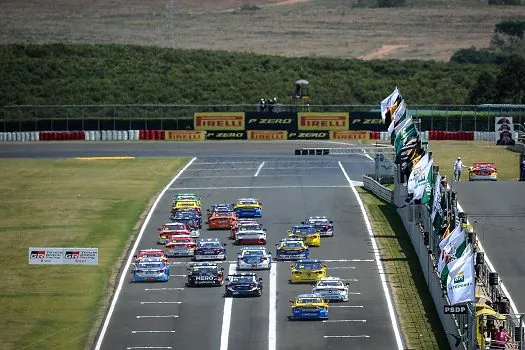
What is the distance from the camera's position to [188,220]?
325ft

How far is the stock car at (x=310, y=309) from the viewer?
73875mm

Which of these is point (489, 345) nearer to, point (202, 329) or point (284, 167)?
point (202, 329)

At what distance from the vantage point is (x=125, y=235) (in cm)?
9738

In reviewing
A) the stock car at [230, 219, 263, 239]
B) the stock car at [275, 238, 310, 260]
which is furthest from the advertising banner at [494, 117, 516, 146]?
the stock car at [275, 238, 310, 260]

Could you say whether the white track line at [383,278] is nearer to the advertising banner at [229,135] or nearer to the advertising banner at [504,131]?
the advertising banner at [504,131]

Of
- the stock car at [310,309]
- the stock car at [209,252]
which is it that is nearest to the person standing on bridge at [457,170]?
the stock car at [209,252]

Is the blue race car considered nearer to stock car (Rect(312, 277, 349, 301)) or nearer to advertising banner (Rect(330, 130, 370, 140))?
stock car (Rect(312, 277, 349, 301))

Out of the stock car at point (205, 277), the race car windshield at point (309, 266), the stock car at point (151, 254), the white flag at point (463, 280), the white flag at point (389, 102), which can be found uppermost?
the white flag at point (389, 102)

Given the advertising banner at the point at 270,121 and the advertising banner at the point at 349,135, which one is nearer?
the advertising banner at the point at 349,135

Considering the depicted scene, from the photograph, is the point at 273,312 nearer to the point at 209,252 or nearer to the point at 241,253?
the point at 241,253

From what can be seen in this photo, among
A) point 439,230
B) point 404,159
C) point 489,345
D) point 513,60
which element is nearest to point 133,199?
point 404,159

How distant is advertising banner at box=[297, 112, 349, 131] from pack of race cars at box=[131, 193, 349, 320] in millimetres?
43095

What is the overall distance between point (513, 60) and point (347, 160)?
51204mm

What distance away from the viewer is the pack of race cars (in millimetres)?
78125
